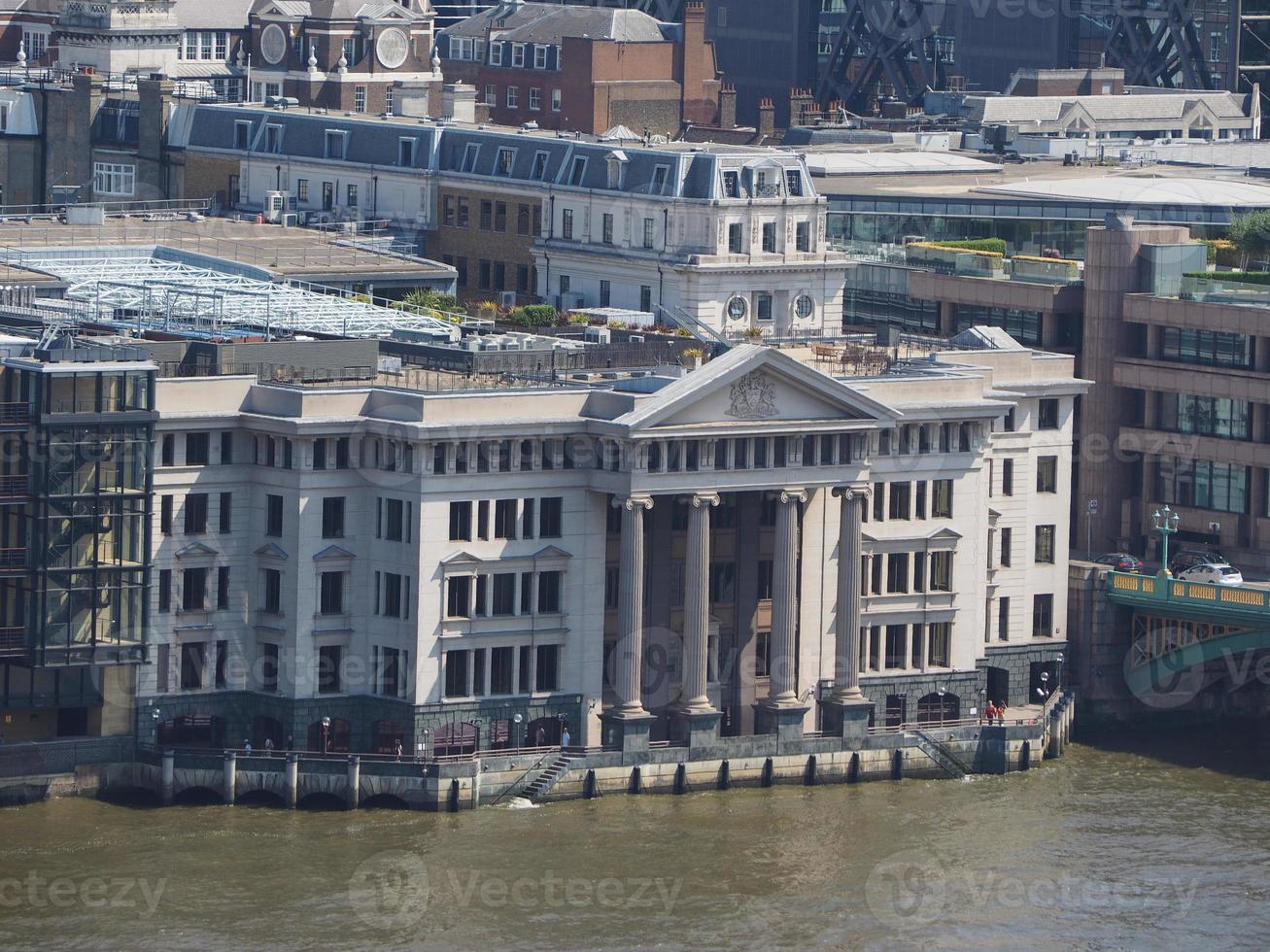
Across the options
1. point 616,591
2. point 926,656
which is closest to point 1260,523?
point 926,656

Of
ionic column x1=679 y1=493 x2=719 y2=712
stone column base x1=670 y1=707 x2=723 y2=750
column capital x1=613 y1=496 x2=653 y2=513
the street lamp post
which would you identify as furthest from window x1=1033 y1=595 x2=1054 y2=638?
column capital x1=613 y1=496 x2=653 y2=513

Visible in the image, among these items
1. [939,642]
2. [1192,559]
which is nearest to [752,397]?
[939,642]

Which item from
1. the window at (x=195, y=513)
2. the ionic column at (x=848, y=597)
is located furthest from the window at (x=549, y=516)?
the window at (x=195, y=513)

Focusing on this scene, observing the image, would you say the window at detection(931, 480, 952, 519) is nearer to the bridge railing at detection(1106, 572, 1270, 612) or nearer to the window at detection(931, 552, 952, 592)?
the window at detection(931, 552, 952, 592)

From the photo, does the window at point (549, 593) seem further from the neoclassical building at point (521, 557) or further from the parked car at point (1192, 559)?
the parked car at point (1192, 559)

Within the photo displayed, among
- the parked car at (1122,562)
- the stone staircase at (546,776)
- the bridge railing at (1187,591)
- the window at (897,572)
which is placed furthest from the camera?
the parked car at (1122,562)
